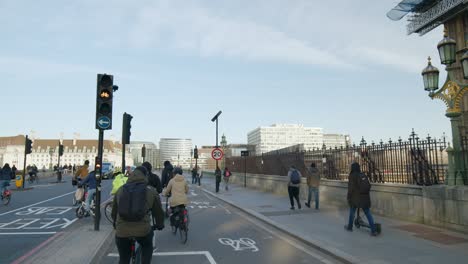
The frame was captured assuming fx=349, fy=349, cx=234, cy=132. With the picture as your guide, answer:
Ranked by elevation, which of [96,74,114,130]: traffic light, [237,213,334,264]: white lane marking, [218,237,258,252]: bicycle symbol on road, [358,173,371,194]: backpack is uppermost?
[96,74,114,130]: traffic light

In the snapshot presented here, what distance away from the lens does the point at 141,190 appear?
417 centimetres

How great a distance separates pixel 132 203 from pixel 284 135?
183 metres

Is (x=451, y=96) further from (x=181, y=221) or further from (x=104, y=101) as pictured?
(x=104, y=101)

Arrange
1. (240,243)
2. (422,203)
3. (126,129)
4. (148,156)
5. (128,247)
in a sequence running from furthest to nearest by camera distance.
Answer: (148,156)
(126,129)
(422,203)
(240,243)
(128,247)

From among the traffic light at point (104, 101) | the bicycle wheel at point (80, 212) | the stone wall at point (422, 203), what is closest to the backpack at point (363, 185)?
the stone wall at point (422, 203)

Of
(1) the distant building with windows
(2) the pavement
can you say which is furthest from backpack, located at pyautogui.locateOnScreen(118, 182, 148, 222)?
(1) the distant building with windows

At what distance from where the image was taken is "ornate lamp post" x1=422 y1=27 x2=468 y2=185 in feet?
30.7

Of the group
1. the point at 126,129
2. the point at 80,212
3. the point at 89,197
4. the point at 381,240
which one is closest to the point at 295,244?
the point at 381,240

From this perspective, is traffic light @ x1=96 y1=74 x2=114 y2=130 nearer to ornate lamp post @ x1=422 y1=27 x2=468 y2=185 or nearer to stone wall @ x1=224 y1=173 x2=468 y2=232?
stone wall @ x1=224 y1=173 x2=468 y2=232

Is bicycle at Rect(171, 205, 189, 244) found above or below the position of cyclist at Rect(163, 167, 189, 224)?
below

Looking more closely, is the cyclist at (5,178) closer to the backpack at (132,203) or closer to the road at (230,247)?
the road at (230,247)

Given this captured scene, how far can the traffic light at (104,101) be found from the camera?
9242 millimetres

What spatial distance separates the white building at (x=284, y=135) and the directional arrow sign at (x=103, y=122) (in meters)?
170

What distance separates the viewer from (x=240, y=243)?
8.10 metres
